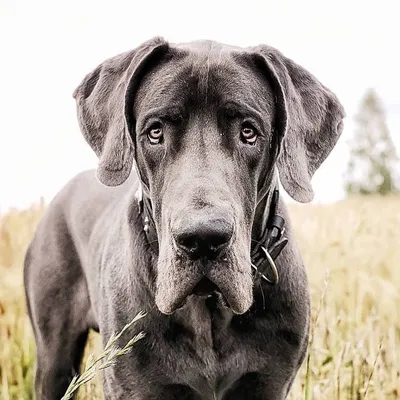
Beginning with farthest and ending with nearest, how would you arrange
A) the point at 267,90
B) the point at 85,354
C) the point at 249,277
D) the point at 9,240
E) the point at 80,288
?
the point at 9,240 < the point at 85,354 < the point at 80,288 < the point at 267,90 < the point at 249,277

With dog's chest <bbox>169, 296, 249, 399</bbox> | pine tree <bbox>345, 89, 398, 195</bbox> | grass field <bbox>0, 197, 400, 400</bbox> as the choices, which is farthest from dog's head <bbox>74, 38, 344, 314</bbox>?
pine tree <bbox>345, 89, 398, 195</bbox>

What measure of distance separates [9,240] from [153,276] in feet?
10.5

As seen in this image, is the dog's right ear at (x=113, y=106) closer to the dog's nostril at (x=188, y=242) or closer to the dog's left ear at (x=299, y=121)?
the dog's left ear at (x=299, y=121)

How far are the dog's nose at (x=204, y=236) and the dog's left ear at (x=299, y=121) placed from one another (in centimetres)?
62

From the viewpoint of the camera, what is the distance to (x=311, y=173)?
333cm

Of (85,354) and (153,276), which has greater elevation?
(153,276)

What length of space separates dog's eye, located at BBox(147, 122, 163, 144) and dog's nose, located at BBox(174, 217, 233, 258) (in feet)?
1.86

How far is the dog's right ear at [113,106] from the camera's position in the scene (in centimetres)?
324

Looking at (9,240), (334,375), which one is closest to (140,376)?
(334,375)

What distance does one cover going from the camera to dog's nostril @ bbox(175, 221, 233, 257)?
2.57 meters

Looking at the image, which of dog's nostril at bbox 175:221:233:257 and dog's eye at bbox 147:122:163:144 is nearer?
dog's nostril at bbox 175:221:233:257

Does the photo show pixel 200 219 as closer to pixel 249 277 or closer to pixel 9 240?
pixel 249 277

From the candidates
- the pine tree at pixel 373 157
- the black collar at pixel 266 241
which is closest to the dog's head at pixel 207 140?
the black collar at pixel 266 241

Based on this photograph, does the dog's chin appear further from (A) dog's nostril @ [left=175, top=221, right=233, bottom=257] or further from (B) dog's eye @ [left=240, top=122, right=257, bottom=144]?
(B) dog's eye @ [left=240, top=122, right=257, bottom=144]
